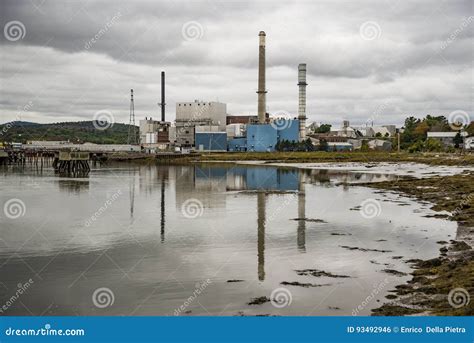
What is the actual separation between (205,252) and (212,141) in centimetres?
9479

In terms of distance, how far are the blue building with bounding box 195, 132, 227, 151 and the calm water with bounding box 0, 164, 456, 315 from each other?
261ft

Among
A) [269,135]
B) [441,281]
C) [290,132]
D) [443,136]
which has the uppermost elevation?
[290,132]

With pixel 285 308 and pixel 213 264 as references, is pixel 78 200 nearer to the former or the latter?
pixel 213 264

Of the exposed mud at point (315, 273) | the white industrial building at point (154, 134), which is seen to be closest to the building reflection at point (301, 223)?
the exposed mud at point (315, 273)

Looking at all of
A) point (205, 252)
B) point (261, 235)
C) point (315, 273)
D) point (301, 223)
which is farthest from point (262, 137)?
point (315, 273)

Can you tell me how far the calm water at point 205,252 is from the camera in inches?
444

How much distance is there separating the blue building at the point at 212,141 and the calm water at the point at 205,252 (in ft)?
261

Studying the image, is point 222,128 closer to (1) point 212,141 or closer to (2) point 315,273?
(1) point 212,141

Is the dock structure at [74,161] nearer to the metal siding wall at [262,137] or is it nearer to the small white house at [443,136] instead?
the metal siding wall at [262,137]

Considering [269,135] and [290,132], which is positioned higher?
[290,132]

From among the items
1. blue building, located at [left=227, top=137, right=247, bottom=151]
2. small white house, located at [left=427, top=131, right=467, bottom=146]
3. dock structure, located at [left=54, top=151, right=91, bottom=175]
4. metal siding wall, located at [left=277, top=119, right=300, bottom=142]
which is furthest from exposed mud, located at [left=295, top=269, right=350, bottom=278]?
small white house, located at [left=427, top=131, right=467, bottom=146]

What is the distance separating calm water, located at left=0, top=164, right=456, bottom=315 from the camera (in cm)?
1127

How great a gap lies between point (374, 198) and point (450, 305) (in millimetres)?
22252

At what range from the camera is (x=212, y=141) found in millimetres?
110562
